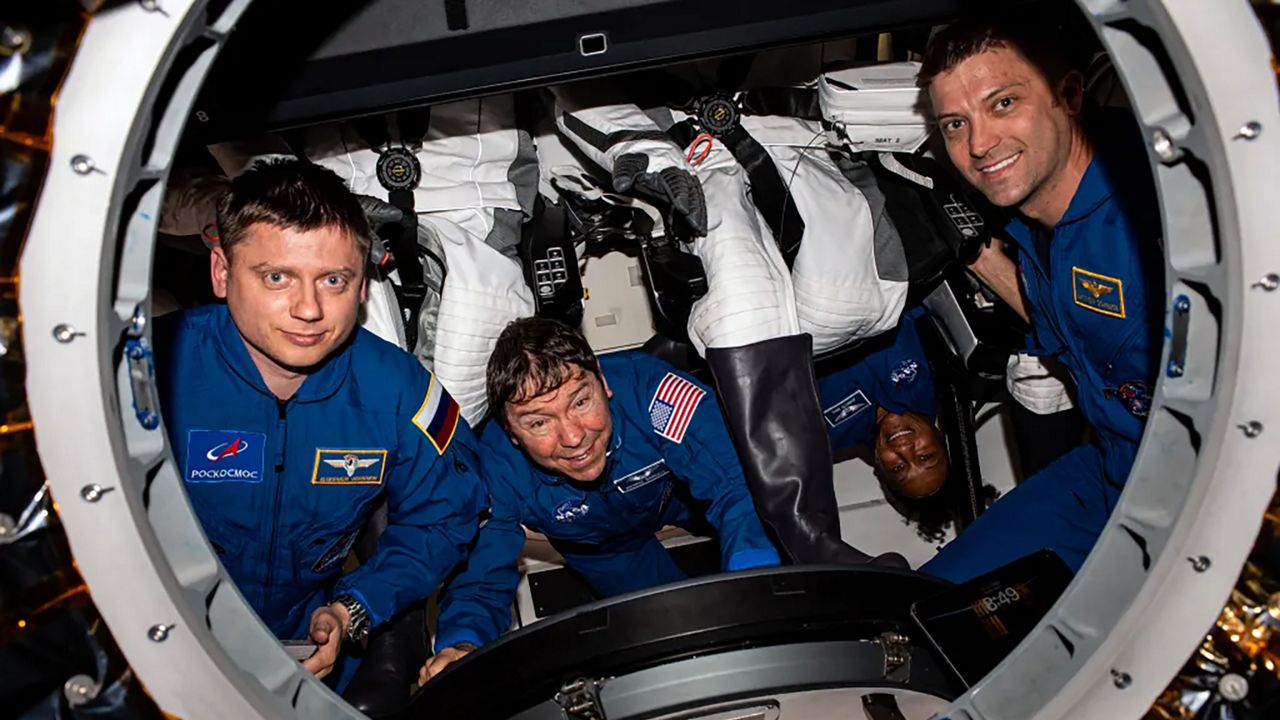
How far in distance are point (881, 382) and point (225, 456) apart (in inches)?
63.0

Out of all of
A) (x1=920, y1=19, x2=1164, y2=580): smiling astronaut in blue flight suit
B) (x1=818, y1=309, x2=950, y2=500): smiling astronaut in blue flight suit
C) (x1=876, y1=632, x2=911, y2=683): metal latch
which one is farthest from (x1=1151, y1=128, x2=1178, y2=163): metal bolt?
(x1=818, y1=309, x2=950, y2=500): smiling astronaut in blue flight suit

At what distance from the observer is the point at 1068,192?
204cm

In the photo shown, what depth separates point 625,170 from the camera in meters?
2.19

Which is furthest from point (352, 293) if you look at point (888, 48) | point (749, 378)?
point (888, 48)

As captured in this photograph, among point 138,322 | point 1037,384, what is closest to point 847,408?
point 1037,384

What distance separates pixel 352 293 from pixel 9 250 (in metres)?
0.92

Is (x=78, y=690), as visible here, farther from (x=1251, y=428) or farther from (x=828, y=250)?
(x=828, y=250)

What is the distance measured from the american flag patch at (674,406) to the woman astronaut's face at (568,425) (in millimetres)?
120

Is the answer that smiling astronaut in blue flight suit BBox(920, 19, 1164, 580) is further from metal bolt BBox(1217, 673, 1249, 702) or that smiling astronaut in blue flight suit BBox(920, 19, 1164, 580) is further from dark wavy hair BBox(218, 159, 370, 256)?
dark wavy hair BBox(218, 159, 370, 256)

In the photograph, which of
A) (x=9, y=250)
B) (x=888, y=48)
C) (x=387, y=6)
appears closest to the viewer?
(x=9, y=250)

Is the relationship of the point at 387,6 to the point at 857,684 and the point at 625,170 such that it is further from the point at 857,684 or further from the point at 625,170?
the point at 857,684

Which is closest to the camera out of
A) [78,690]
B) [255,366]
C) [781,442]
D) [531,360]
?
[78,690]

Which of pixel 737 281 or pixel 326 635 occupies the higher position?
pixel 737 281

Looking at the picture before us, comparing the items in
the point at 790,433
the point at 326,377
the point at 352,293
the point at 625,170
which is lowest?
the point at 790,433
